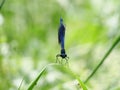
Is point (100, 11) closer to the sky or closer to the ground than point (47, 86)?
closer to the sky

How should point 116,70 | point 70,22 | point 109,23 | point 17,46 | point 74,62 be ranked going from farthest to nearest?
point 70,22 < point 109,23 < point 74,62 < point 17,46 < point 116,70

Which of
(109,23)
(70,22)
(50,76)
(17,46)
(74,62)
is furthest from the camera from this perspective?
(70,22)

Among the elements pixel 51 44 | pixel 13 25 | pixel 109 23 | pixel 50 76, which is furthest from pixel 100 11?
pixel 50 76

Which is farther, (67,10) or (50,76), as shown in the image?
(67,10)

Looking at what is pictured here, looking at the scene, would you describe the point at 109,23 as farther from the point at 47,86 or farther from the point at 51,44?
the point at 47,86

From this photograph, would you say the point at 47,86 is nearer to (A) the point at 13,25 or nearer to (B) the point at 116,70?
(B) the point at 116,70

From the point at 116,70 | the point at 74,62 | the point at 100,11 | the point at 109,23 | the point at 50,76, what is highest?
the point at 100,11

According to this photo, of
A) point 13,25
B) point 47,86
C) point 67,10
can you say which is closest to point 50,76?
point 47,86
